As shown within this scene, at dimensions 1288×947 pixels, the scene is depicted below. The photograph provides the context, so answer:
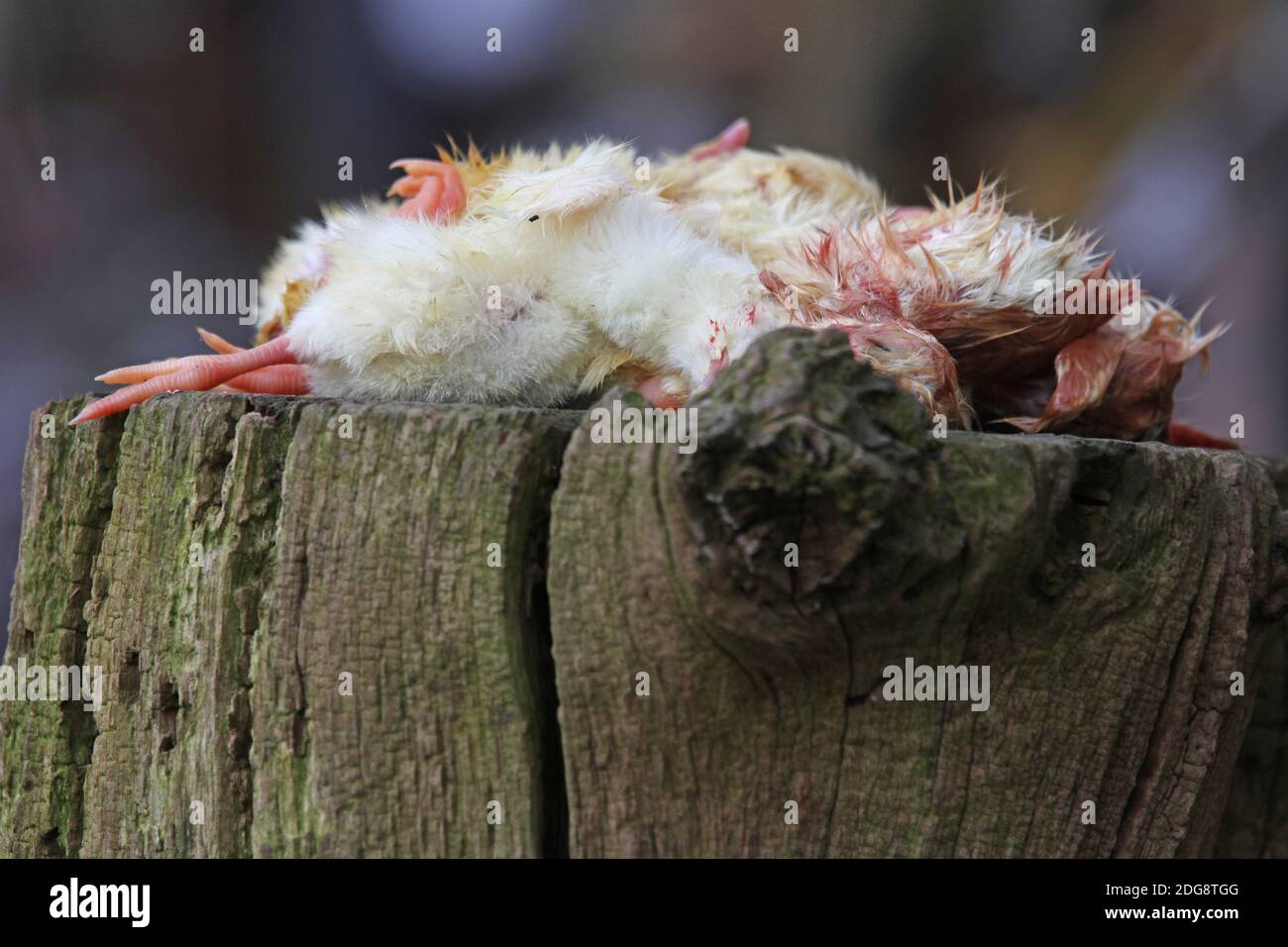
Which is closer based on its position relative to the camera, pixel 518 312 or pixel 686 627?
pixel 686 627

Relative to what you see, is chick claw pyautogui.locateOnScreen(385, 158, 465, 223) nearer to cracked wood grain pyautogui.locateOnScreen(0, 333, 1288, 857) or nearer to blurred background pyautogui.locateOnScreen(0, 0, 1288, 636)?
cracked wood grain pyautogui.locateOnScreen(0, 333, 1288, 857)

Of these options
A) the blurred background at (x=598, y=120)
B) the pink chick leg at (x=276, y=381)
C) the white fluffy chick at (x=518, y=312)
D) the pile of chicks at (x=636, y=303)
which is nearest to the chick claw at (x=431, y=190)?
the pile of chicks at (x=636, y=303)

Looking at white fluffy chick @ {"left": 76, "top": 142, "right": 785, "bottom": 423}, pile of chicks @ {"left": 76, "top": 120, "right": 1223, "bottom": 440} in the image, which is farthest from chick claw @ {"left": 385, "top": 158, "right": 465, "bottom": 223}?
white fluffy chick @ {"left": 76, "top": 142, "right": 785, "bottom": 423}

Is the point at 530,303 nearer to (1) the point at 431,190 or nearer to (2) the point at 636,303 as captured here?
(2) the point at 636,303

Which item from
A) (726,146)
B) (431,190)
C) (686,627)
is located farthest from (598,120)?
(686,627)

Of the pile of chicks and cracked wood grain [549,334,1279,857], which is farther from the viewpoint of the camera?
the pile of chicks

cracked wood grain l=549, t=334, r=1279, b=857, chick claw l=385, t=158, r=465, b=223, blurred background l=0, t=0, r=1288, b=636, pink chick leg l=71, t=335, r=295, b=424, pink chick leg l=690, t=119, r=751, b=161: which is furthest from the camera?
blurred background l=0, t=0, r=1288, b=636
